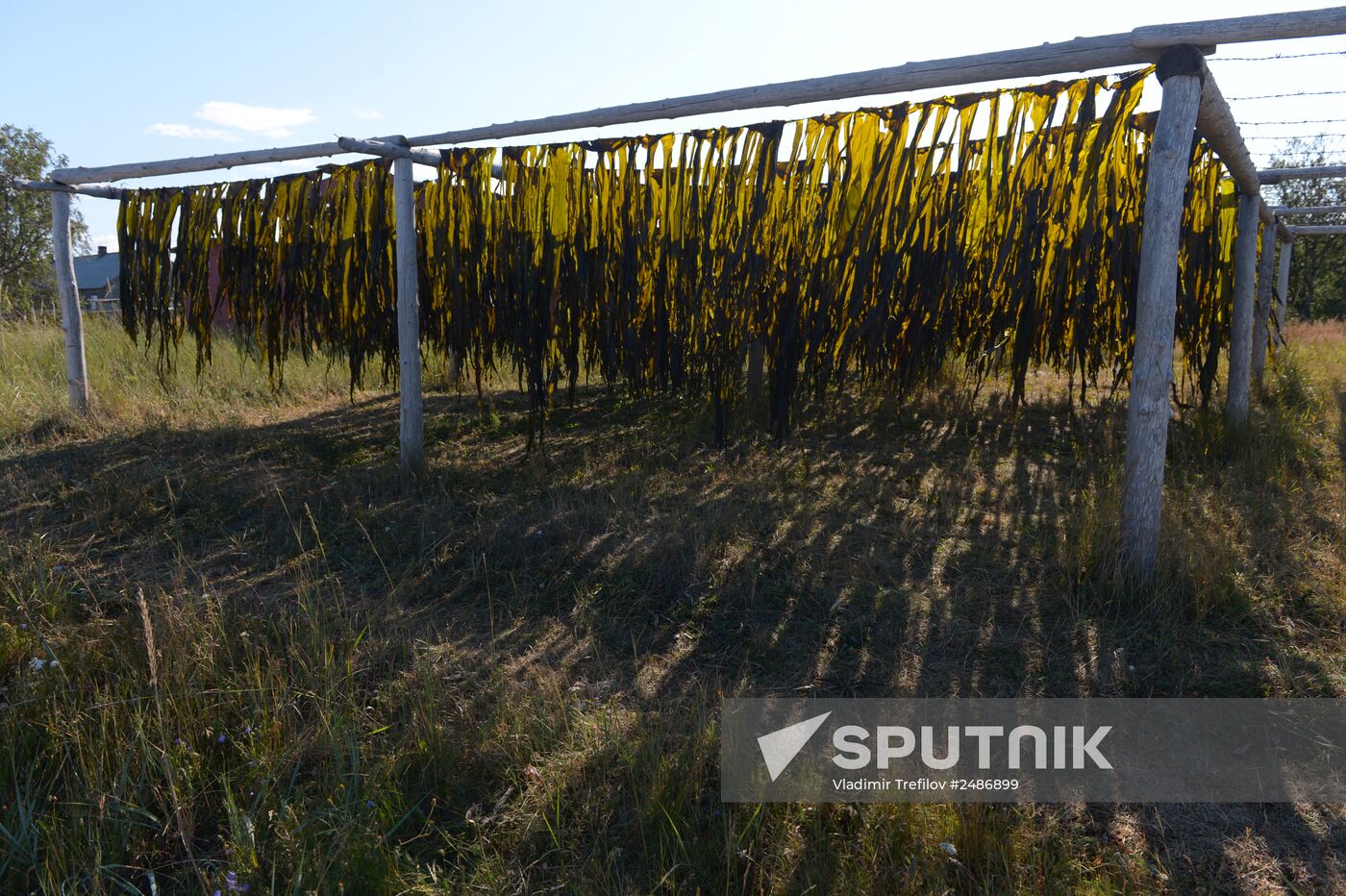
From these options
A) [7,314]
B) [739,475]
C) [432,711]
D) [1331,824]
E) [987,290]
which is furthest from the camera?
[7,314]

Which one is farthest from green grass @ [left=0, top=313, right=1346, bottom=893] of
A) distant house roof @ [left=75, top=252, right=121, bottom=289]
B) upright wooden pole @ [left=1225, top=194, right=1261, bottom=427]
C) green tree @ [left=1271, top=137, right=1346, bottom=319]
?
distant house roof @ [left=75, top=252, right=121, bottom=289]

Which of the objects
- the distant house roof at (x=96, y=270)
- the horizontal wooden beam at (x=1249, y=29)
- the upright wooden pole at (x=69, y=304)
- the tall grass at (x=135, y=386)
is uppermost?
the distant house roof at (x=96, y=270)

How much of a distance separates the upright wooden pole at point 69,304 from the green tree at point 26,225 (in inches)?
934

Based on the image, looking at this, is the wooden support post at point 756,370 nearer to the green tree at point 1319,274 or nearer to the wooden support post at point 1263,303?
the wooden support post at point 1263,303

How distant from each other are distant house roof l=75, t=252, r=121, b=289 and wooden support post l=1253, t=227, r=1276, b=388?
42.1m

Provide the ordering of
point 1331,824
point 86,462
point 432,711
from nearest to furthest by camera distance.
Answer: point 1331,824
point 432,711
point 86,462

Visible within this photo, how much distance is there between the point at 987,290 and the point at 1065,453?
204cm

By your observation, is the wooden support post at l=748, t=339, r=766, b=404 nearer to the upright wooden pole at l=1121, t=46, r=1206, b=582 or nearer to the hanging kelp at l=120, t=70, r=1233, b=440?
the hanging kelp at l=120, t=70, r=1233, b=440

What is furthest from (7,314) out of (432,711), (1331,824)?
(1331,824)

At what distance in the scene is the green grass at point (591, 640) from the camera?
7.40 feet

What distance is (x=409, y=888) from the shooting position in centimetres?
210

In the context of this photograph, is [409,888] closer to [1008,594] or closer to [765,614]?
[765,614]

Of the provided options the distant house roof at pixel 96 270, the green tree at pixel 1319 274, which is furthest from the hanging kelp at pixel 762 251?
the distant house roof at pixel 96 270

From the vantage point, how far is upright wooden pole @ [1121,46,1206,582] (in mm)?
3543
